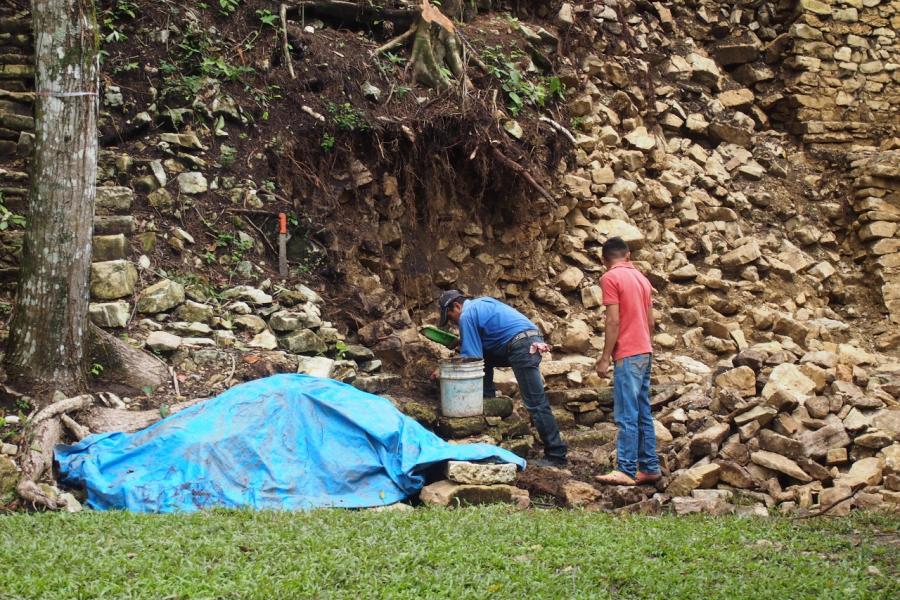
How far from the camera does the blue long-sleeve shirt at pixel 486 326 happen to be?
7.50m

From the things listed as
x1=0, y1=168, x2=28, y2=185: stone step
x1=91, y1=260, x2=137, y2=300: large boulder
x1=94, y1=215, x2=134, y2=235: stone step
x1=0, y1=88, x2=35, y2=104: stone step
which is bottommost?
x1=91, y1=260, x2=137, y2=300: large boulder

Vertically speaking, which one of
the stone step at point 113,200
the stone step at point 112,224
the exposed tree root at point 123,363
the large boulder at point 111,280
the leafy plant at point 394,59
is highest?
the leafy plant at point 394,59

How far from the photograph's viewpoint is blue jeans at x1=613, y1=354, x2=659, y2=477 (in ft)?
22.0

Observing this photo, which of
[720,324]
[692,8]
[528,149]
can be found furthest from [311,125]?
[692,8]

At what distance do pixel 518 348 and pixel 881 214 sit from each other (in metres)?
8.44

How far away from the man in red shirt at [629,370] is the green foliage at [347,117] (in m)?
3.83

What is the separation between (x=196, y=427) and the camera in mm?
5926

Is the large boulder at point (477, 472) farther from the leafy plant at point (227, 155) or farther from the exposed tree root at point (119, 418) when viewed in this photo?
the leafy plant at point (227, 155)

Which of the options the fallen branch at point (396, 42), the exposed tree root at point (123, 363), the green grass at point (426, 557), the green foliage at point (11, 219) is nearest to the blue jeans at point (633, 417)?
the green grass at point (426, 557)

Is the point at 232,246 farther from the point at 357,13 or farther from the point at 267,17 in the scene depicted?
the point at 357,13

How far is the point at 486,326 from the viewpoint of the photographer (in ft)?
24.8

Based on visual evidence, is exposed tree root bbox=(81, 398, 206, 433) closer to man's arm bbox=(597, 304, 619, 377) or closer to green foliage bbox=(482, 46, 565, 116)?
man's arm bbox=(597, 304, 619, 377)

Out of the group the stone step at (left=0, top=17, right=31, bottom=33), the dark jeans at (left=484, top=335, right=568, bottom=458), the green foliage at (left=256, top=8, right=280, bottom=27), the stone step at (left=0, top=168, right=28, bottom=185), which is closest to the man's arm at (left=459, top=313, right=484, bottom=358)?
the dark jeans at (left=484, top=335, right=568, bottom=458)

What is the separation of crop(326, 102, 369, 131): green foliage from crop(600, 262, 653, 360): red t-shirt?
3.86 meters
